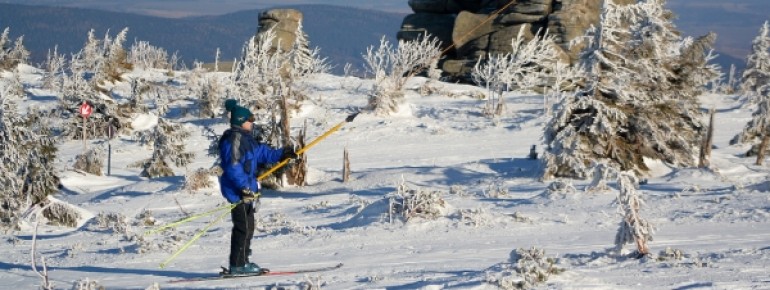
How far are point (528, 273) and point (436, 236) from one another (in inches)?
149

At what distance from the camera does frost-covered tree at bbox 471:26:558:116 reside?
1375 inches

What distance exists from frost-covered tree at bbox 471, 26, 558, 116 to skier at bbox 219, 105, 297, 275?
25.3 meters

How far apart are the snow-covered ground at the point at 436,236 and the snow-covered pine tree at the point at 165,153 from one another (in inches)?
86.5

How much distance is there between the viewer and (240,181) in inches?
352

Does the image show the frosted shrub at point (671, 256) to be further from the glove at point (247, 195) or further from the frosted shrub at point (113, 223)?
the frosted shrub at point (113, 223)

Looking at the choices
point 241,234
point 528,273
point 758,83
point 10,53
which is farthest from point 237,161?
point 10,53

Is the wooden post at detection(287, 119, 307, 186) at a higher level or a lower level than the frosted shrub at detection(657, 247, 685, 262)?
lower

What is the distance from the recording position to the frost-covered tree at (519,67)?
34938 mm

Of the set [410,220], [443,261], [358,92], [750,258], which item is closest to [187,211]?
[410,220]

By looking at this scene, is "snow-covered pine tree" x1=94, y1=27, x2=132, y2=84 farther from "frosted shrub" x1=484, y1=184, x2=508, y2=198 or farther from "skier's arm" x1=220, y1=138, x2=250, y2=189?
"skier's arm" x1=220, y1=138, x2=250, y2=189

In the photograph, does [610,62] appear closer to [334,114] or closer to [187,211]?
[187,211]

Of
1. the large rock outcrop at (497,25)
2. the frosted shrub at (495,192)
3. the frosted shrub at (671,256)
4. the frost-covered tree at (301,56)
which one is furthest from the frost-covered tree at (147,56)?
the frosted shrub at (671,256)

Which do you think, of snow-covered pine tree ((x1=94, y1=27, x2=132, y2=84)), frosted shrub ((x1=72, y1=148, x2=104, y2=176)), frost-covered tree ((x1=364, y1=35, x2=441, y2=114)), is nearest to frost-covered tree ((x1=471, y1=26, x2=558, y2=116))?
frost-covered tree ((x1=364, y1=35, x2=441, y2=114))

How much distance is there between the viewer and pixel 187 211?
15.6m
